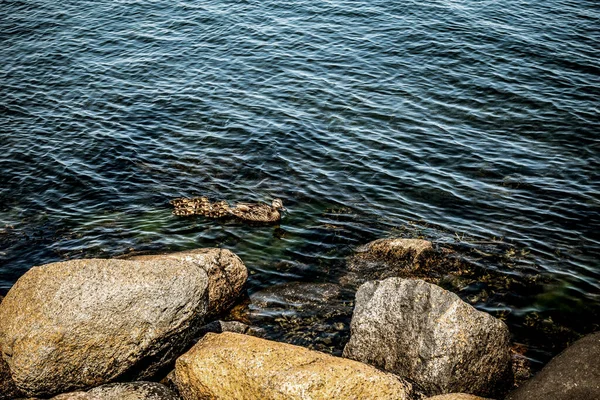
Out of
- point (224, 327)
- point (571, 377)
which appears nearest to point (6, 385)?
point (224, 327)

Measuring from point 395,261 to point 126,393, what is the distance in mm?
8280

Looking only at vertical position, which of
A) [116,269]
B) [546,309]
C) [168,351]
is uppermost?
[116,269]

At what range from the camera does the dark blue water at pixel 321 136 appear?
16984mm

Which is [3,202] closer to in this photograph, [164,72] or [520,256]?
[164,72]

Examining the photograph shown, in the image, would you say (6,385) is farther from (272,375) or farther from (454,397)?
(454,397)

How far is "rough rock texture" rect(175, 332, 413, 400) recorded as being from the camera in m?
9.41

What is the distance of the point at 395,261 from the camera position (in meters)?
15.7

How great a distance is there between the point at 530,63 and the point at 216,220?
19278 millimetres

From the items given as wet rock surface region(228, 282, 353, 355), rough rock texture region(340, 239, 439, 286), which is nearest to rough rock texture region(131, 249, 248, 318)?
wet rock surface region(228, 282, 353, 355)

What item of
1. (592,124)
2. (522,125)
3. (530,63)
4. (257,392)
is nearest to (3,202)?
(257,392)

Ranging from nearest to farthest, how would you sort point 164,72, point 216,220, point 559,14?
point 216,220 < point 164,72 < point 559,14

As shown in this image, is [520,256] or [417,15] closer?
[520,256]

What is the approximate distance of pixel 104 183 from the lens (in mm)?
21078

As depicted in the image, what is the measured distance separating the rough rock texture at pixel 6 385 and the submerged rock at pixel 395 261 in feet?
27.2
